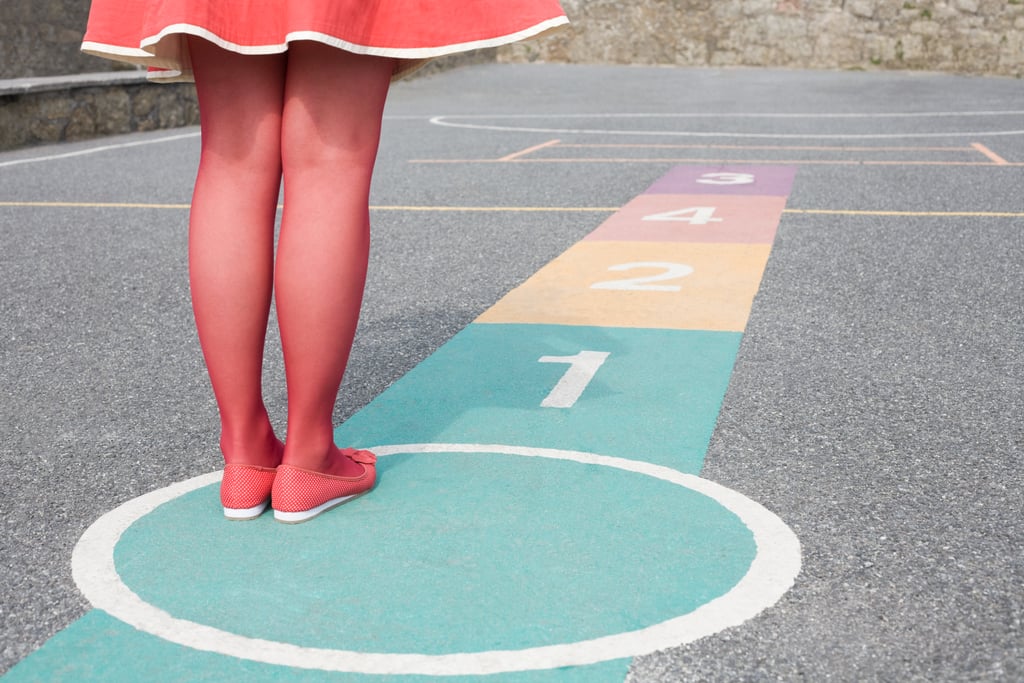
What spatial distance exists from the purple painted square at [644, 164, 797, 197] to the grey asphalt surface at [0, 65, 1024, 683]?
0.15 metres

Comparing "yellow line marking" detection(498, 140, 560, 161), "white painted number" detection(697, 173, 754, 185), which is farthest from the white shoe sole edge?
"yellow line marking" detection(498, 140, 560, 161)

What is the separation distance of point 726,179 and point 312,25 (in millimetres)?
6717

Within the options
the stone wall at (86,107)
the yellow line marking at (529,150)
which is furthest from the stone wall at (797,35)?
the yellow line marking at (529,150)

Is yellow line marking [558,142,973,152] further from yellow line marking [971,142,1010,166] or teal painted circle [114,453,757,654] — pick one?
teal painted circle [114,453,757,654]

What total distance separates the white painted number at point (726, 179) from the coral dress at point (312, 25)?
6.16 metres

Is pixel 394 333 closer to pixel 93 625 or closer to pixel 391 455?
pixel 391 455

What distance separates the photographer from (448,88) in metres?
19.7

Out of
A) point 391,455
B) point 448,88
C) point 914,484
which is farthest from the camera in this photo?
point 448,88

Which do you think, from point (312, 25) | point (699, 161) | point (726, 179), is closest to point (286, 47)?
point (312, 25)

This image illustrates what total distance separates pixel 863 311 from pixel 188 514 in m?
2.73

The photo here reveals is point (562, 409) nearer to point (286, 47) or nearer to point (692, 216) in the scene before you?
point (286, 47)

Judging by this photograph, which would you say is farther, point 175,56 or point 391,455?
point 391,455

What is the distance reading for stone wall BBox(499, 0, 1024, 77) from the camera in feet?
77.9

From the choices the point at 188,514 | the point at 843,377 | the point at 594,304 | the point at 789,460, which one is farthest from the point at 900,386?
the point at 188,514
